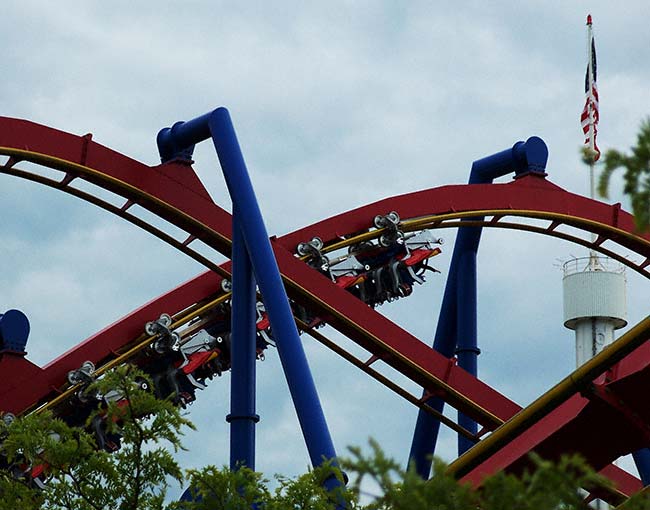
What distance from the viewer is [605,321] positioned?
32.9 metres

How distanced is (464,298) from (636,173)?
38.8 feet

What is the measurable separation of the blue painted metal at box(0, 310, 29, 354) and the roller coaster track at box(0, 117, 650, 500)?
11 centimetres

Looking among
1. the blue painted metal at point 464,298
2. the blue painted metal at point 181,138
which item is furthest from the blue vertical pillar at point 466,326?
the blue painted metal at point 181,138

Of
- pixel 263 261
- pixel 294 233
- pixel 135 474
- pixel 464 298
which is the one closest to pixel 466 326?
pixel 464 298

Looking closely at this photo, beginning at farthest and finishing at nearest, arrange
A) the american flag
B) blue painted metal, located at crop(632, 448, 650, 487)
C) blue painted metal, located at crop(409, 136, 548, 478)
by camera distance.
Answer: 1. the american flag
2. blue painted metal, located at crop(409, 136, 548, 478)
3. blue painted metal, located at crop(632, 448, 650, 487)

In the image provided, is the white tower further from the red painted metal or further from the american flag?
the red painted metal

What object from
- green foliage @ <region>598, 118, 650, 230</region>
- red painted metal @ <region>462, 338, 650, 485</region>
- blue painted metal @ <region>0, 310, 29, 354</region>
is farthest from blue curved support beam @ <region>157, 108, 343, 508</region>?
green foliage @ <region>598, 118, 650, 230</region>

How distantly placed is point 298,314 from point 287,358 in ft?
14.0

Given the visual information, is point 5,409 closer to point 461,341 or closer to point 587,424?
point 461,341

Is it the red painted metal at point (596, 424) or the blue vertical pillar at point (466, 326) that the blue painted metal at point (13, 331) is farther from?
the red painted metal at point (596, 424)

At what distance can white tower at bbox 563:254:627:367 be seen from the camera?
32750 mm

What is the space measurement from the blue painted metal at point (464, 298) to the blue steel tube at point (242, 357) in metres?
3.69

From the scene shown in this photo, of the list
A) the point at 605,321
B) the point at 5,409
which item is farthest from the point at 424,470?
the point at 605,321

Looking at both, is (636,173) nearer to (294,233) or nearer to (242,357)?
(242,357)
